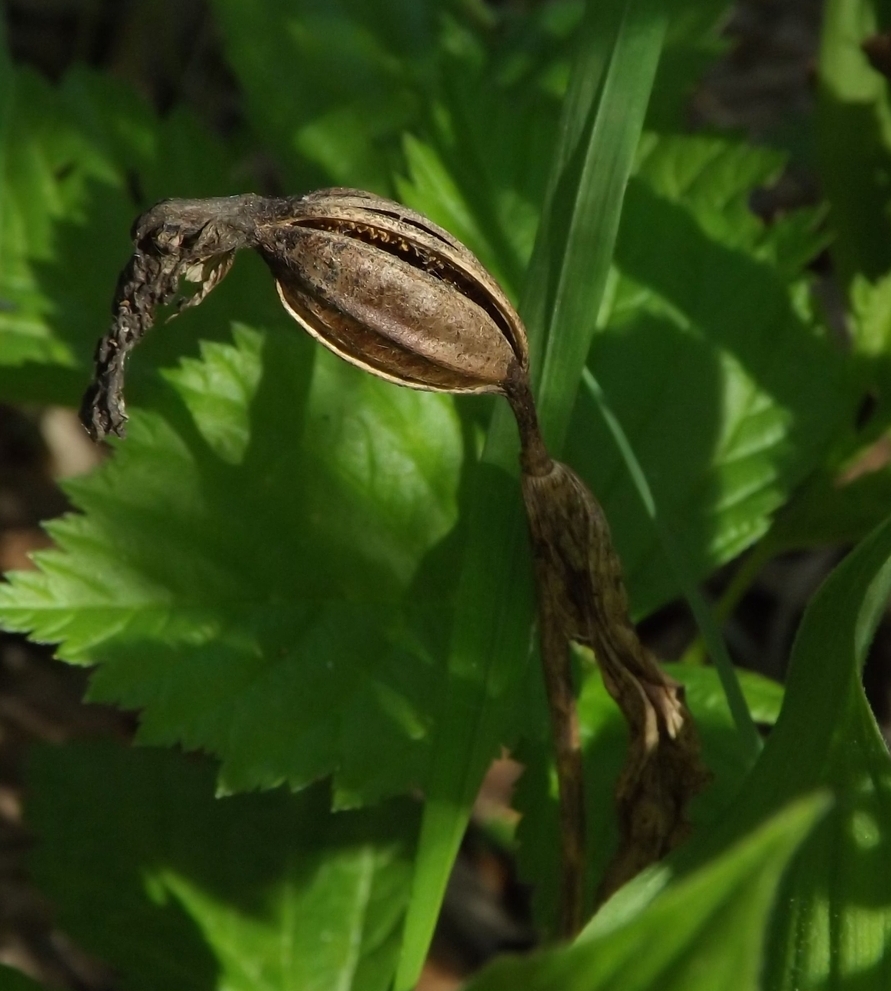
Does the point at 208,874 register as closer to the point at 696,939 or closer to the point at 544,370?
the point at 544,370

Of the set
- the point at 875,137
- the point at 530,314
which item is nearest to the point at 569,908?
the point at 530,314

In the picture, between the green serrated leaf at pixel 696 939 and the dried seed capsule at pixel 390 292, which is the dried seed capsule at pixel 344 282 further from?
the green serrated leaf at pixel 696 939

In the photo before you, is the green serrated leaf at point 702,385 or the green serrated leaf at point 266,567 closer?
the green serrated leaf at point 266,567

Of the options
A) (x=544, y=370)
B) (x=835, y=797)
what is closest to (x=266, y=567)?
(x=544, y=370)

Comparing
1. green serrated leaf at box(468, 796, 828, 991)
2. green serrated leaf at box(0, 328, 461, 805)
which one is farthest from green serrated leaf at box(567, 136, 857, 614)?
green serrated leaf at box(468, 796, 828, 991)

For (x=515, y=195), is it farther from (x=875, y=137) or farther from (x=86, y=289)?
(x=86, y=289)

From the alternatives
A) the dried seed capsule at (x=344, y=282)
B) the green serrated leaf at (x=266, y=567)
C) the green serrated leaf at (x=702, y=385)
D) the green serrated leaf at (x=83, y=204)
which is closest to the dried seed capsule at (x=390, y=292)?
the dried seed capsule at (x=344, y=282)
